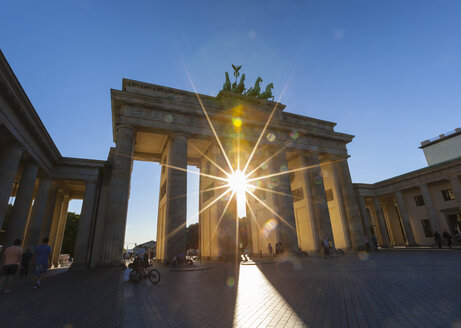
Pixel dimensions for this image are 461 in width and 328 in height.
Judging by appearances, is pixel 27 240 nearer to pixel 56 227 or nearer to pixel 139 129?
pixel 56 227

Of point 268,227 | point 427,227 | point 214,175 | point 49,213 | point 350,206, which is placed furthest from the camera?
point 427,227

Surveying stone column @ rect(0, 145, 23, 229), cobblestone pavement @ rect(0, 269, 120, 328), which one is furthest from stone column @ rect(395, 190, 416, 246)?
stone column @ rect(0, 145, 23, 229)

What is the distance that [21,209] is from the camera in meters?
16.1

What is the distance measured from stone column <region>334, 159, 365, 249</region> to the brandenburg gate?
4.5 inches

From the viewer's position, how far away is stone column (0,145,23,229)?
1345 cm

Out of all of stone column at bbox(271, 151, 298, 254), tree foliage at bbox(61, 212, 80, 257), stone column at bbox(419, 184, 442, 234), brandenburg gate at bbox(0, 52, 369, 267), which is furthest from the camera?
tree foliage at bbox(61, 212, 80, 257)

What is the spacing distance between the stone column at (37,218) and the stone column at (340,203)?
3071 cm

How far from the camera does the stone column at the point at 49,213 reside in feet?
68.8

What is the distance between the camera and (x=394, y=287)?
6.61 metres

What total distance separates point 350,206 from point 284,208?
9.11 metres

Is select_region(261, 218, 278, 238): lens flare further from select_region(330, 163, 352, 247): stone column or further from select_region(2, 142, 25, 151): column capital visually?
select_region(2, 142, 25, 151): column capital

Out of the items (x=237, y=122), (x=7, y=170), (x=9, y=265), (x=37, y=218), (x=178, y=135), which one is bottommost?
(x=9, y=265)

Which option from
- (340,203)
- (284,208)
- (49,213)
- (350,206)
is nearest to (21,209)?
(49,213)

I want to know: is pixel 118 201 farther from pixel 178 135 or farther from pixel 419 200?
pixel 419 200
